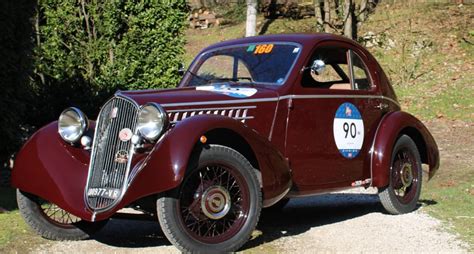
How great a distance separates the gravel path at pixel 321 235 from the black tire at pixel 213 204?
32cm

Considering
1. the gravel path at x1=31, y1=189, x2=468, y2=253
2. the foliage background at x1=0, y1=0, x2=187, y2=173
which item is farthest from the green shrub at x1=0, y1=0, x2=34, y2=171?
the gravel path at x1=31, y1=189, x2=468, y2=253

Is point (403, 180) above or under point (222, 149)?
under

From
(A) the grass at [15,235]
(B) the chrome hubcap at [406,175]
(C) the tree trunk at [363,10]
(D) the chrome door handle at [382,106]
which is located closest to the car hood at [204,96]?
(A) the grass at [15,235]

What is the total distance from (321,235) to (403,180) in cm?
177

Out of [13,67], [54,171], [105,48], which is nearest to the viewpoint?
[54,171]

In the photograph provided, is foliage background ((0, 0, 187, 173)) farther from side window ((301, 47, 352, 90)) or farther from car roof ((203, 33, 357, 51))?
car roof ((203, 33, 357, 51))

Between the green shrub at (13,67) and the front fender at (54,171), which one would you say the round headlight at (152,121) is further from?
the green shrub at (13,67)

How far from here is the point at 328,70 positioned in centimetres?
798

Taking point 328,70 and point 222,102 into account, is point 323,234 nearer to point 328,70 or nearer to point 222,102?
point 222,102

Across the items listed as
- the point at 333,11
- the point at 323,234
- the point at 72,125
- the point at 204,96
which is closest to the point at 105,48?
the point at 72,125

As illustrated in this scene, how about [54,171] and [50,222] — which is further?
[50,222]

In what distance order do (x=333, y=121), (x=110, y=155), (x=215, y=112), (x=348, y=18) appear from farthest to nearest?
(x=348, y=18), (x=333, y=121), (x=215, y=112), (x=110, y=155)

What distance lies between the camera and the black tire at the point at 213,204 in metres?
5.25

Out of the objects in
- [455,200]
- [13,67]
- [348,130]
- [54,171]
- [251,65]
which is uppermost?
[251,65]
